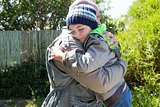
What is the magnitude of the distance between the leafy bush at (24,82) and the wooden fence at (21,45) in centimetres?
41

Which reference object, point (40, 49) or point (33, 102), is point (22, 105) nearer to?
point (33, 102)

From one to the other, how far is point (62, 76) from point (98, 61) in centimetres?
33

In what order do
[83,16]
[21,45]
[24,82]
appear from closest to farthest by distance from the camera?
[83,16], [24,82], [21,45]

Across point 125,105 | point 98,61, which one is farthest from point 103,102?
point 98,61

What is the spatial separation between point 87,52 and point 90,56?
0.05 metres

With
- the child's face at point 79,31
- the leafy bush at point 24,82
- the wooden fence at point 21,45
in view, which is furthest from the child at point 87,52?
the wooden fence at point 21,45

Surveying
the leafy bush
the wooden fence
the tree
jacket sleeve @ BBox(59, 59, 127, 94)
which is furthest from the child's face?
the tree

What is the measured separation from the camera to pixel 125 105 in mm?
1450

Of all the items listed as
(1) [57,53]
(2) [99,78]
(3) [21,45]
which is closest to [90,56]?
(2) [99,78]

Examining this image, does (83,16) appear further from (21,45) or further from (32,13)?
(32,13)

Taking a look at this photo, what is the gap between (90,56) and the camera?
1124 mm

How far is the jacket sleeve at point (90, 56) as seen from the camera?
1.11 meters

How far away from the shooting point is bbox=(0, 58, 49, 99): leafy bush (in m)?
5.21

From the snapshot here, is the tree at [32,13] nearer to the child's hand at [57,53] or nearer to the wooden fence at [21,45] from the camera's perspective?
the wooden fence at [21,45]
